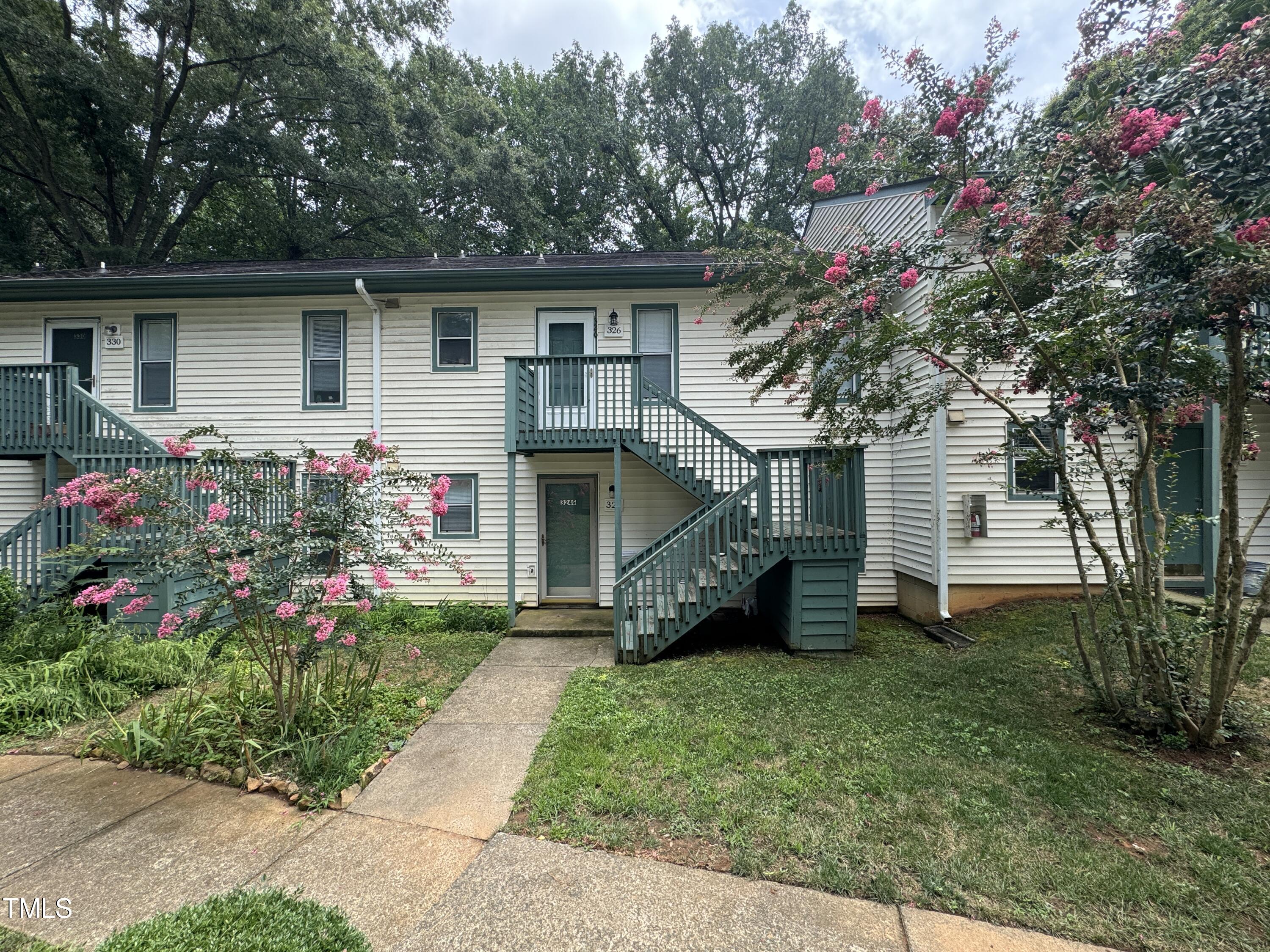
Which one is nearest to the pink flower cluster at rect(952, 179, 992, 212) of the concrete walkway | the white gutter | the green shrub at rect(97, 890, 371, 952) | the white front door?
the white front door

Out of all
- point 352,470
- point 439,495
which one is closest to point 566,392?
point 439,495

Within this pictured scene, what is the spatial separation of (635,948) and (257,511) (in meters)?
3.43

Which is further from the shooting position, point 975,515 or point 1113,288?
point 975,515

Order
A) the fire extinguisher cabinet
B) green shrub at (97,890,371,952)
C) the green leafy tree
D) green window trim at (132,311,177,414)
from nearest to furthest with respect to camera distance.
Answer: green shrub at (97,890,371,952) → the fire extinguisher cabinet → green window trim at (132,311,177,414) → the green leafy tree

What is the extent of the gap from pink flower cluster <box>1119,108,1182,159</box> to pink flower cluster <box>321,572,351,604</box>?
5541 millimetres

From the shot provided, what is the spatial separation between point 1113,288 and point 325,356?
9274 mm

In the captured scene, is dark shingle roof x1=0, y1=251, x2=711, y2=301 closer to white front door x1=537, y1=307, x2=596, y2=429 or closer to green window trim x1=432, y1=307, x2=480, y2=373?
green window trim x1=432, y1=307, x2=480, y2=373

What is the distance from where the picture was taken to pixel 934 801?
113 inches

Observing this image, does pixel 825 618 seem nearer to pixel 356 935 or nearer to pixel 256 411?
pixel 356 935

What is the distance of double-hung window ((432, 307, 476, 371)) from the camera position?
7770 millimetres

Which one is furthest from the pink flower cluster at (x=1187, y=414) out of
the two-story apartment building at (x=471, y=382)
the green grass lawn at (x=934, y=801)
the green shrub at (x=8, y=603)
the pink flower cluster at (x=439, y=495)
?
the green shrub at (x=8, y=603)

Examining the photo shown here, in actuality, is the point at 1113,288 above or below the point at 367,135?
below

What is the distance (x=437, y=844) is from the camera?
Result: 2.58m

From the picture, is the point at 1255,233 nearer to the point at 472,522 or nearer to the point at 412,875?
the point at 412,875
